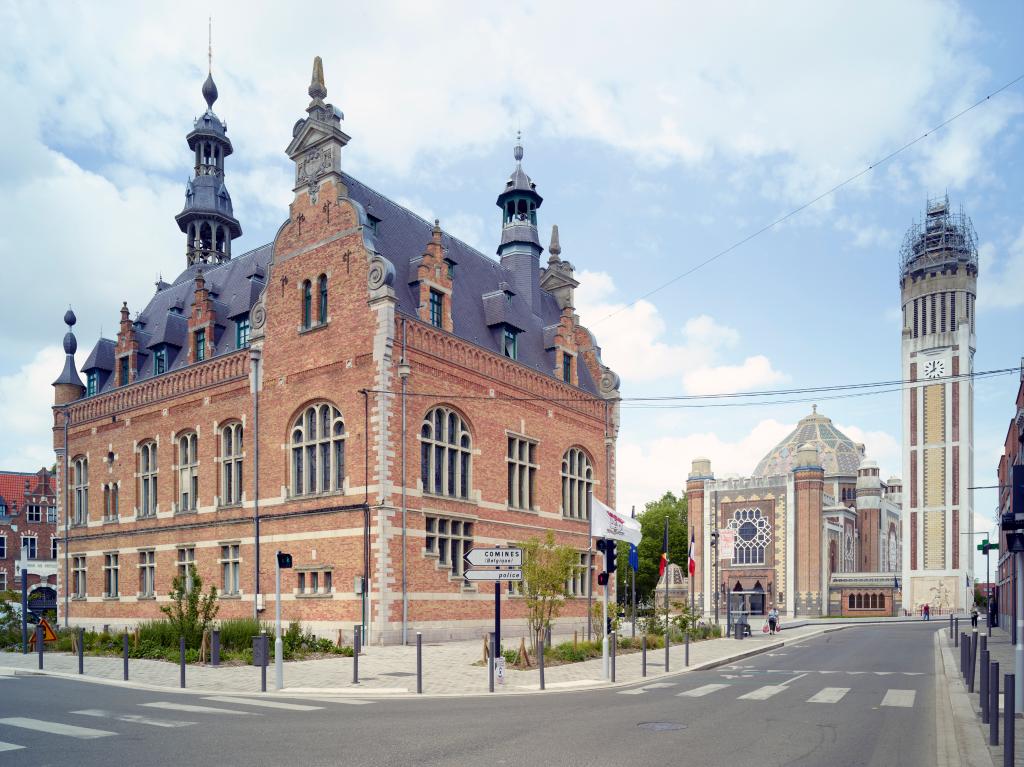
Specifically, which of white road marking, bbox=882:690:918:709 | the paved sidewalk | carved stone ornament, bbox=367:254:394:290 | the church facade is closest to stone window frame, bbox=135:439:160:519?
the paved sidewalk

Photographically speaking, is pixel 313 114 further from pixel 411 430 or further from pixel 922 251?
pixel 922 251

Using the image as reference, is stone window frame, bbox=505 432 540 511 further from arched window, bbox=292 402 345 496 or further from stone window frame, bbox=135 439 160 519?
stone window frame, bbox=135 439 160 519

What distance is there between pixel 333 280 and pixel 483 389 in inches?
294

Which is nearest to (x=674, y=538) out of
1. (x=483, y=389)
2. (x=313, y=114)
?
(x=483, y=389)

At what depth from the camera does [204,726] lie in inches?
498

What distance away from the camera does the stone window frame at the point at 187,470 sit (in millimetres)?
37781

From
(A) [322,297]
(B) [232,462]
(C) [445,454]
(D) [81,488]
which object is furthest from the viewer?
(D) [81,488]

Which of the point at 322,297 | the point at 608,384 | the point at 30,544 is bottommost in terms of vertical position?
the point at 30,544

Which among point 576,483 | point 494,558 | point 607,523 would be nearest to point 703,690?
point 494,558

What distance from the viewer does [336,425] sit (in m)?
31.9

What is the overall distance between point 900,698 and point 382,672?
11.7 m

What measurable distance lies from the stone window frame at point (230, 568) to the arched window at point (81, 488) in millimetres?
13112

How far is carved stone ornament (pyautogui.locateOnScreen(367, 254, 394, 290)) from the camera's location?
30.5 metres

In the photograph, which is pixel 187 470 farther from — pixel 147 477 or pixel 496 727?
pixel 496 727
